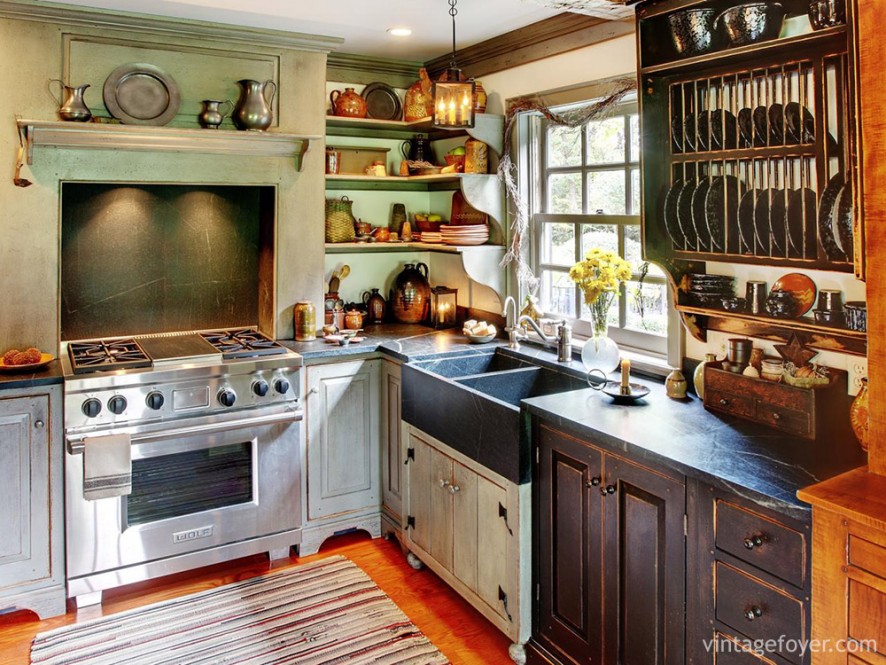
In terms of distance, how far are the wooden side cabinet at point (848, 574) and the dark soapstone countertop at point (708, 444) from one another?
72 mm

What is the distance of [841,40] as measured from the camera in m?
2.02

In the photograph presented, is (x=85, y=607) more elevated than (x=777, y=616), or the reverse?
(x=777, y=616)

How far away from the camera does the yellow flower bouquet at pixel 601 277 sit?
2.92m

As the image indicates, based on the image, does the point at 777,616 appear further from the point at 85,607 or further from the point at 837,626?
the point at 85,607

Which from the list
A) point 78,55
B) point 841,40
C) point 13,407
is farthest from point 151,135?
point 841,40

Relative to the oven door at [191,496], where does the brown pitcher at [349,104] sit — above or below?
above

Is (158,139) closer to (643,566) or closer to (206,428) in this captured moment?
(206,428)

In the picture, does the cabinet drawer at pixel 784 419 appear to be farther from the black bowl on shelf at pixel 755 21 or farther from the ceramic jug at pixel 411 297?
the ceramic jug at pixel 411 297

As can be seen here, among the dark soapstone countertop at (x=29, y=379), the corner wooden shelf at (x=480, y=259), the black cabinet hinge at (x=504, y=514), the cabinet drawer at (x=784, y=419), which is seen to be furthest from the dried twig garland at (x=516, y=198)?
the dark soapstone countertop at (x=29, y=379)

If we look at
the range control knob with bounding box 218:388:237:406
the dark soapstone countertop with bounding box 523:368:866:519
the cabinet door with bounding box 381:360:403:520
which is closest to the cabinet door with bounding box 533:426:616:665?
the dark soapstone countertop with bounding box 523:368:866:519

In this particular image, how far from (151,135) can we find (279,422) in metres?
1.44

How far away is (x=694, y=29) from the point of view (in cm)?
240

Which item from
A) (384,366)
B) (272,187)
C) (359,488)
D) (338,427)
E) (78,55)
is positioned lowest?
(359,488)

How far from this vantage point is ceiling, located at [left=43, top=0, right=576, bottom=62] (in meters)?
3.25
